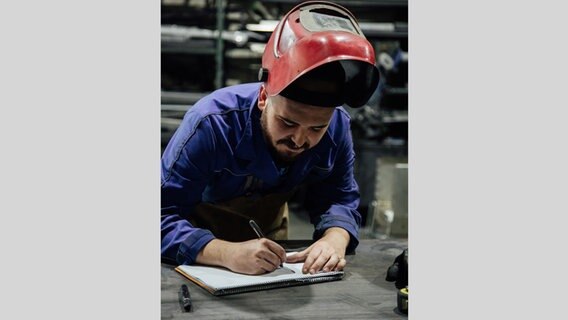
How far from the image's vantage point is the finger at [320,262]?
1325 millimetres

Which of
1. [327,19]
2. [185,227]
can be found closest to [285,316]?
[185,227]

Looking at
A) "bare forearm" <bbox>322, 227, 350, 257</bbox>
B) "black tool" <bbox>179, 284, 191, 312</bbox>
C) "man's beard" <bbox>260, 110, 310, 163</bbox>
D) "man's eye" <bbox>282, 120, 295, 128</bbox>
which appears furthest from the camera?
"bare forearm" <bbox>322, 227, 350, 257</bbox>

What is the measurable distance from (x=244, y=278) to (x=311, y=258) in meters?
0.18

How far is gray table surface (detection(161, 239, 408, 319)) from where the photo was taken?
113 cm

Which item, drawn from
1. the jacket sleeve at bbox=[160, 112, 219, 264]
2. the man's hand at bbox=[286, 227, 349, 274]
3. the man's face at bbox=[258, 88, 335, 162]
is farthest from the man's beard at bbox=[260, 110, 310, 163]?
the man's hand at bbox=[286, 227, 349, 274]

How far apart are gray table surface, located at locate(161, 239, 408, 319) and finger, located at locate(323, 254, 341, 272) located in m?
0.04

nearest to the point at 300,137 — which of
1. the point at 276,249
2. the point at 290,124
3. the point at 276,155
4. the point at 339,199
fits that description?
the point at 290,124

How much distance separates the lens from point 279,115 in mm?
1237

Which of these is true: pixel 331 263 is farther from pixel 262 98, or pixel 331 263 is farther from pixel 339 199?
→ pixel 262 98

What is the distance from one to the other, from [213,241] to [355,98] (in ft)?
1.53

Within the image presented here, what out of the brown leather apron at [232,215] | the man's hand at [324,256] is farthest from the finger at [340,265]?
the brown leather apron at [232,215]

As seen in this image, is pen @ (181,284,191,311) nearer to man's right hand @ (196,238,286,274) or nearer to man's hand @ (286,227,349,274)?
man's right hand @ (196,238,286,274)

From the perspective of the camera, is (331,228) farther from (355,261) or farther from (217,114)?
(217,114)

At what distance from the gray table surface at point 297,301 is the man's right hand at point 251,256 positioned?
2.4 inches
